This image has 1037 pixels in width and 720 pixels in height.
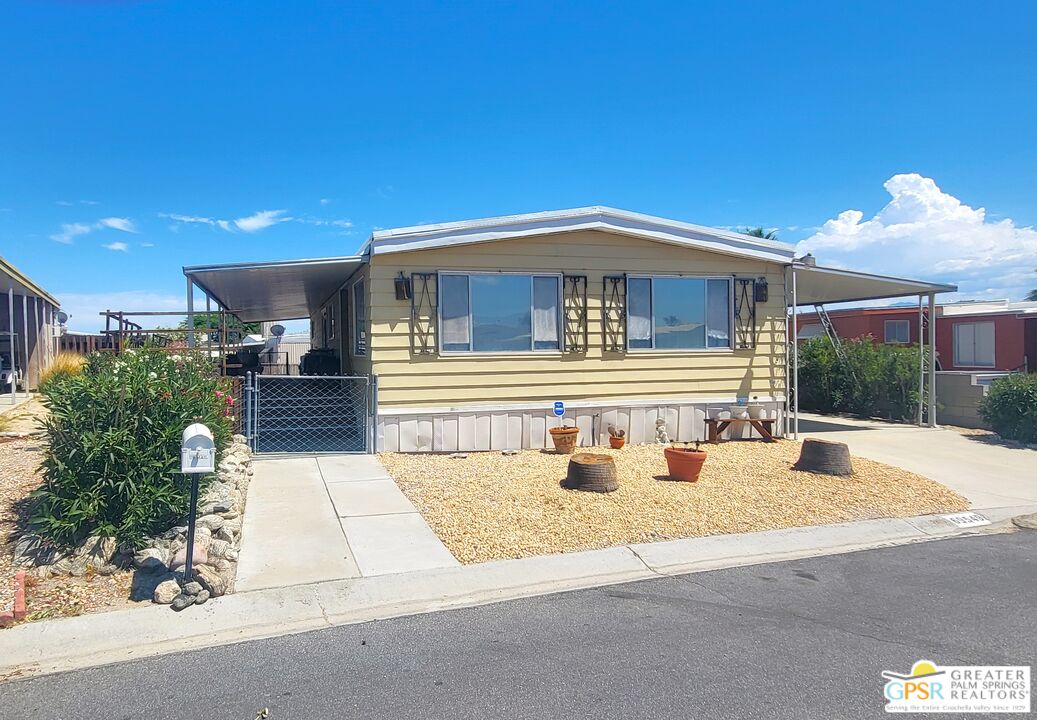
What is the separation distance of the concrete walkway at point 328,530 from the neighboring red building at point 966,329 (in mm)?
18029

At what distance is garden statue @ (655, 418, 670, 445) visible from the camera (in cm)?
1070

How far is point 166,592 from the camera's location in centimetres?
471

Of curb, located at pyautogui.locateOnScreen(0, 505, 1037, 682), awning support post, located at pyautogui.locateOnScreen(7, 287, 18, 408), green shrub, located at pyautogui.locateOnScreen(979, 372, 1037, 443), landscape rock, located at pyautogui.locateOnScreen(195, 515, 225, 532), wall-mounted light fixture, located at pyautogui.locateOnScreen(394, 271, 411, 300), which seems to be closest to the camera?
curb, located at pyautogui.locateOnScreen(0, 505, 1037, 682)

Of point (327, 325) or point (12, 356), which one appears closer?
point (12, 356)

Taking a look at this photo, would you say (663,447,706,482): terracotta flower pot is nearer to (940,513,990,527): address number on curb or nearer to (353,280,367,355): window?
(940,513,990,527): address number on curb

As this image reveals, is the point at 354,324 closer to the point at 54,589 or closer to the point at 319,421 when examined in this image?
the point at 319,421

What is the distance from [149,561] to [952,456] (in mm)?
10293

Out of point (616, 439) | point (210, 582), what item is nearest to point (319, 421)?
point (616, 439)

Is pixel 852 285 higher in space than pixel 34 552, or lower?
higher

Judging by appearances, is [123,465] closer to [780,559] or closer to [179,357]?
[179,357]

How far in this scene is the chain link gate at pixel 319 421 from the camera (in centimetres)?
940

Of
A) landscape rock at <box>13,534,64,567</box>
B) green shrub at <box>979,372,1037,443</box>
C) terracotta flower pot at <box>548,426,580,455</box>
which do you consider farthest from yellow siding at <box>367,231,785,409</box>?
landscape rock at <box>13,534,64,567</box>

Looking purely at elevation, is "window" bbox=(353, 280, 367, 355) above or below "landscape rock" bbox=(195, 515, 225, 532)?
above

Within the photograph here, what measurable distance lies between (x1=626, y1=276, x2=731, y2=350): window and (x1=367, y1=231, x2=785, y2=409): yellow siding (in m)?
0.17
